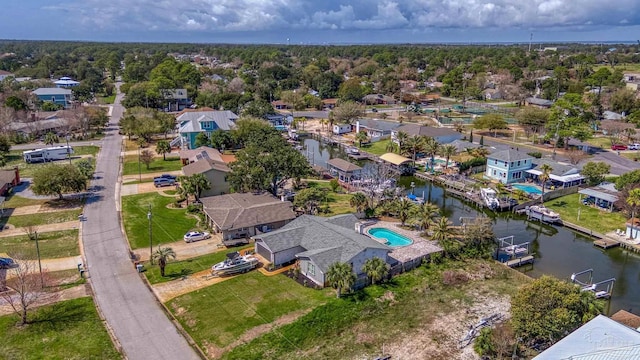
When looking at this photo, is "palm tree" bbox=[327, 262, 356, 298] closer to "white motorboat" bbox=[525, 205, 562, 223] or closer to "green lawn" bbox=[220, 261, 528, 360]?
"green lawn" bbox=[220, 261, 528, 360]

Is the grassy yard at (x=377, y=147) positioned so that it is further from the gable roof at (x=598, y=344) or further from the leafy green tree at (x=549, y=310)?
the gable roof at (x=598, y=344)

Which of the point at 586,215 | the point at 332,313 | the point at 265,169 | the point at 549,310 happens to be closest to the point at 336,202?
the point at 265,169

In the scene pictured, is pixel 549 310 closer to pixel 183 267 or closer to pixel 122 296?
pixel 183 267

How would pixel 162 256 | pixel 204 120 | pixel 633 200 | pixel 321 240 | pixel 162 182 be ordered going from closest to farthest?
1. pixel 162 256
2. pixel 321 240
3. pixel 633 200
4. pixel 162 182
5. pixel 204 120

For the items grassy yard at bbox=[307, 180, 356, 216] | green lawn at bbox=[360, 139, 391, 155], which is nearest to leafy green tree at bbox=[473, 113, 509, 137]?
green lawn at bbox=[360, 139, 391, 155]

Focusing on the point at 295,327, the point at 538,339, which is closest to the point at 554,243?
the point at 538,339

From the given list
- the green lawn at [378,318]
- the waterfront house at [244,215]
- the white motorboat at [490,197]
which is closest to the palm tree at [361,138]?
the white motorboat at [490,197]
